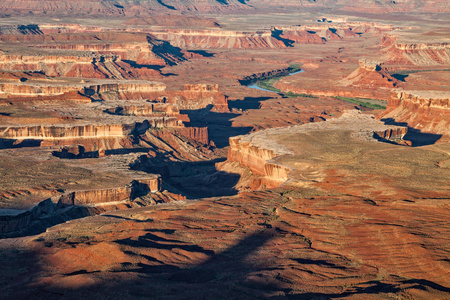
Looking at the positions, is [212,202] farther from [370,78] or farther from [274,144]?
[370,78]

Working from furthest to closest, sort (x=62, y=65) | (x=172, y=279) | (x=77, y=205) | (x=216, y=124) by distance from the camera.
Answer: (x=62, y=65) < (x=216, y=124) < (x=77, y=205) < (x=172, y=279)

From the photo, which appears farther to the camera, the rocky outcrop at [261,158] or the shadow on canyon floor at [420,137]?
the shadow on canyon floor at [420,137]

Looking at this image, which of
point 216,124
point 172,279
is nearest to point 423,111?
point 216,124

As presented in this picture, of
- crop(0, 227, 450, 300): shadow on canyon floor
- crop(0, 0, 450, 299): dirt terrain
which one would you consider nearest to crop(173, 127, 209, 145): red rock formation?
crop(0, 0, 450, 299): dirt terrain

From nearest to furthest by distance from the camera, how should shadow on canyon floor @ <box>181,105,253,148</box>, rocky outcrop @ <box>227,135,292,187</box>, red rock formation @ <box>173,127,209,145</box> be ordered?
1. rocky outcrop @ <box>227,135,292,187</box>
2. red rock formation @ <box>173,127,209,145</box>
3. shadow on canyon floor @ <box>181,105,253,148</box>

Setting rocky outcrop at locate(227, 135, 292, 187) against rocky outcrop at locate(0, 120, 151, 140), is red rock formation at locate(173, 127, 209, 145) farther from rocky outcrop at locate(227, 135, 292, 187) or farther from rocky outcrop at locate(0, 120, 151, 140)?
rocky outcrop at locate(227, 135, 292, 187)

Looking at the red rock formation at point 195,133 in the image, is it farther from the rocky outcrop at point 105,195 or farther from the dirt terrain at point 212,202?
the rocky outcrop at point 105,195

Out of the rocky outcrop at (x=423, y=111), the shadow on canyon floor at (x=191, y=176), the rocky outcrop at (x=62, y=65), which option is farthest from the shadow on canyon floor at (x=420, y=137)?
the rocky outcrop at (x=62, y=65)

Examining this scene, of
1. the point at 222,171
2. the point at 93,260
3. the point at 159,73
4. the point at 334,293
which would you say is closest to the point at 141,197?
the point at 222,171
